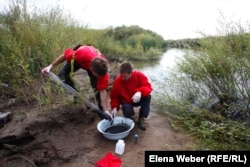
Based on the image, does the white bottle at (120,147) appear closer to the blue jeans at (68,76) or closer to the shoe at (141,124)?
the shoe at (141,124)

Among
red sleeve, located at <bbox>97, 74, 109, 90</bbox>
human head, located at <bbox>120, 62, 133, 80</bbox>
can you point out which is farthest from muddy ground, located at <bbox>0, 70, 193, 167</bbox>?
human head, located at <bbox>120, 62, 133, 80</bbox>

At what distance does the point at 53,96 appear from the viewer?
14.3 ft

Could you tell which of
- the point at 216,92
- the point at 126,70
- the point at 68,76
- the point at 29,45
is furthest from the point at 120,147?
the point at 29,45

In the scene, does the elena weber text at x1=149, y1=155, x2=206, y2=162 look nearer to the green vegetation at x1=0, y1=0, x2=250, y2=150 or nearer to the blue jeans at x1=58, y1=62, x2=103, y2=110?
the green vegetation at x1=0, y1=0, x2=250, y2=150

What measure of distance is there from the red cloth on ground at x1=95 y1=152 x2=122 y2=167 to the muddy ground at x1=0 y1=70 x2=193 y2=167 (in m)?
0.07

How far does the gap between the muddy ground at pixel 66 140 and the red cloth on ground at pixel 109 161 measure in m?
0.07

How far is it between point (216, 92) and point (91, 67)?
191cm

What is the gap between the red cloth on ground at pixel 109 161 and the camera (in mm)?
3176

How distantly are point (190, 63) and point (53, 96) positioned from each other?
6.92 ft

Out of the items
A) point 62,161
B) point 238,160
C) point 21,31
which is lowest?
point 62,161

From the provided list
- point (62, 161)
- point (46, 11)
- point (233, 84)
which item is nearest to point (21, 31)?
point (46, 11)

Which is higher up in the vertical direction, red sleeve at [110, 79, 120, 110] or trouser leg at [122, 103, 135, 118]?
red sleeve at [110, 79, 120, 110]

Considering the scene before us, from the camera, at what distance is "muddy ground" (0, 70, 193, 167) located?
11.2ft

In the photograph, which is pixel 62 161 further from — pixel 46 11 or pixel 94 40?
pixel 94 40
